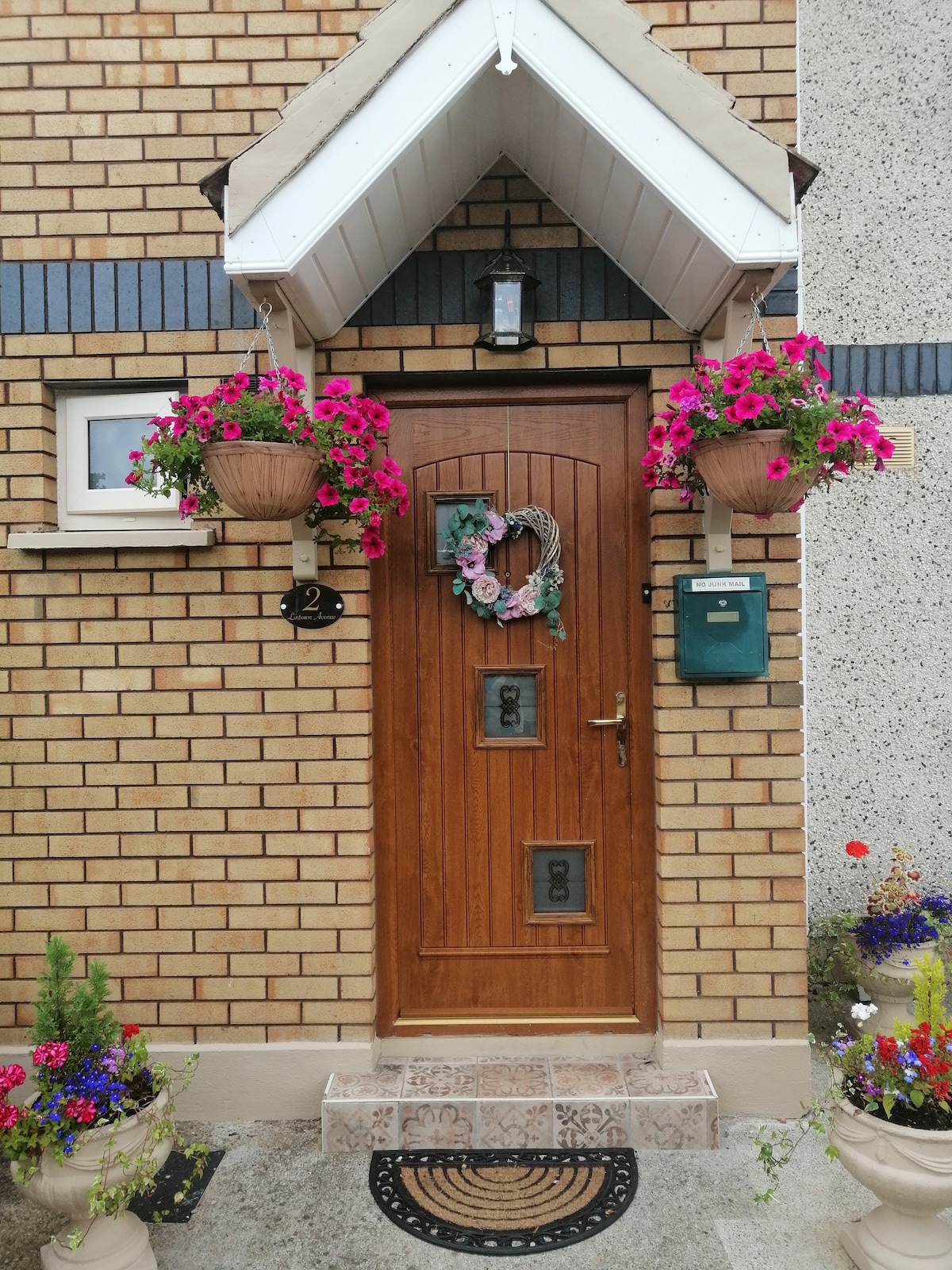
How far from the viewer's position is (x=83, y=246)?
3238 mm

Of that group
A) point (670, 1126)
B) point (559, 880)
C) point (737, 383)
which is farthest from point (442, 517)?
point (670, 1126)

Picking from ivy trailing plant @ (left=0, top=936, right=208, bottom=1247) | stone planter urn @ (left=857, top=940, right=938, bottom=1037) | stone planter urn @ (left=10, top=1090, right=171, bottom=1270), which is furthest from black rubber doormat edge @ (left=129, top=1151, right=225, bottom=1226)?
stone planter urn @ (left=857, top=940, right=938, bottom=1037)

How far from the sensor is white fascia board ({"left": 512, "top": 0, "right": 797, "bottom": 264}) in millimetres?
2465

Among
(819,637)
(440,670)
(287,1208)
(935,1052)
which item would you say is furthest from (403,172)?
(287,1208)

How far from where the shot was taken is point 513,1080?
312cm

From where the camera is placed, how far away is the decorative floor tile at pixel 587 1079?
302 cm

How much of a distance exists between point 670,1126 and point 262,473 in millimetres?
2562

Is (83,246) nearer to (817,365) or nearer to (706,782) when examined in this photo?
(817,365)

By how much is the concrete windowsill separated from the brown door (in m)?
0.70

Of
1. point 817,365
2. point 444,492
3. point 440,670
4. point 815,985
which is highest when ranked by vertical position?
point 817,365

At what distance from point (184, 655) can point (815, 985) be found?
2.97m

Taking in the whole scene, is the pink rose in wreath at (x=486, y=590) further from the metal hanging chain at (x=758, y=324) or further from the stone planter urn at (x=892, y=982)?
the stone planter urn at (x=892, y=982)

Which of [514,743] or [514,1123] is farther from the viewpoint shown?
[514,743]

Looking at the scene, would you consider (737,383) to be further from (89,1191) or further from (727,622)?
(89,1191)
